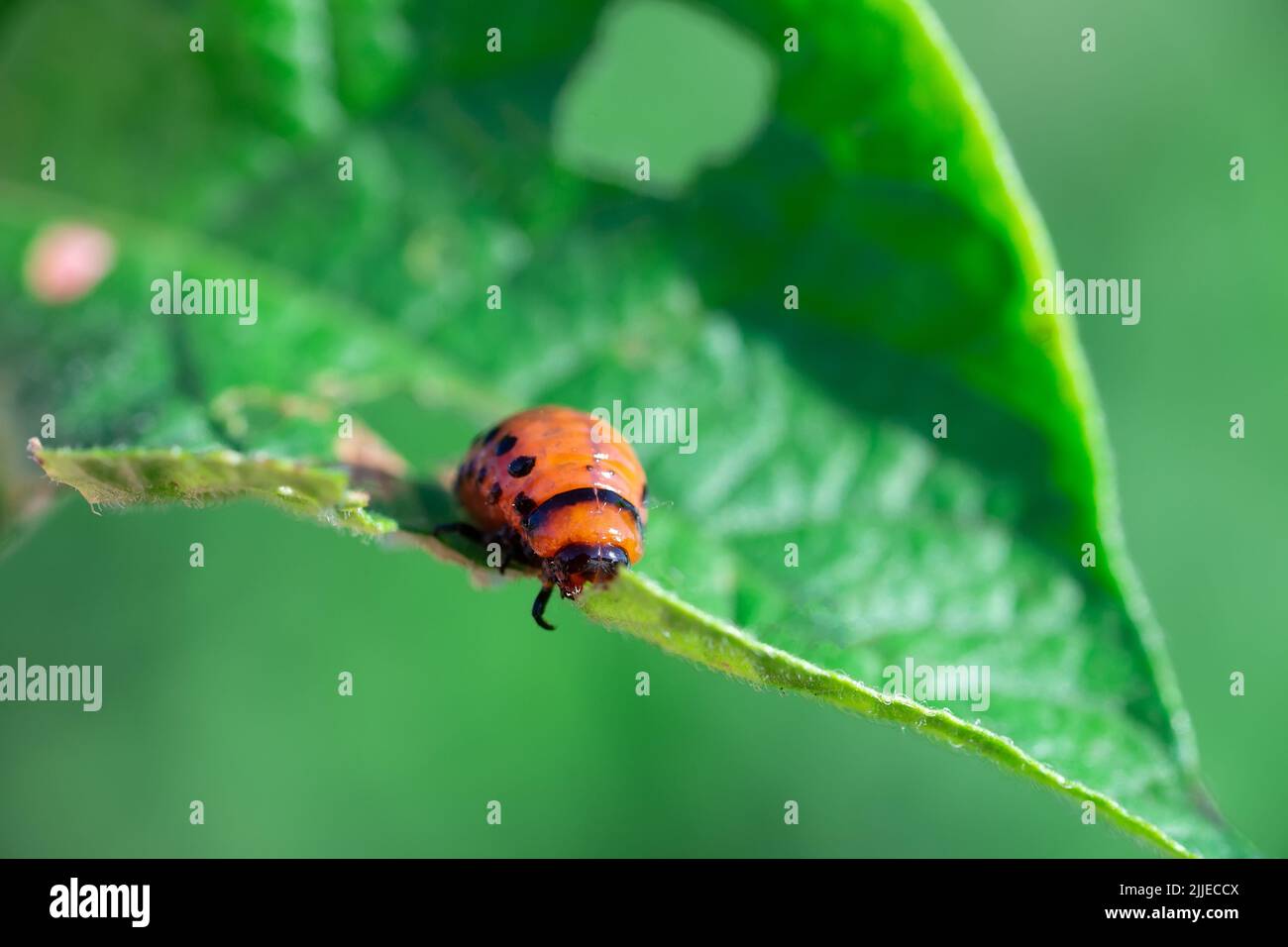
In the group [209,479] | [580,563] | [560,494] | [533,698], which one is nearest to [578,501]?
[560,494]

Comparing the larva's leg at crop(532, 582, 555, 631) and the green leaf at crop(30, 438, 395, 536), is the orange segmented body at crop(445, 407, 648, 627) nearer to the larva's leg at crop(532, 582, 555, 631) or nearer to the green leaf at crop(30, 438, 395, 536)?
the larva's leg at crop(532, 582, 555, 631)

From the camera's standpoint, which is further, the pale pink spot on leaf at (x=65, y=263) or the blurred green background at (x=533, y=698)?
the blurred green background at (x=533, y=698)

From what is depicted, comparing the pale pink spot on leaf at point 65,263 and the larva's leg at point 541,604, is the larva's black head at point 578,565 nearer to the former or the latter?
the larva's leg at point 541,604

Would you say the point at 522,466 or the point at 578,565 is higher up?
the point at 522,466

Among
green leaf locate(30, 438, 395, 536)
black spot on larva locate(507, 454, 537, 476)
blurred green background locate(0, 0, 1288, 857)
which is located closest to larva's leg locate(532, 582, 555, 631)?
black spot on larva locate(507, 454, 537, 476)

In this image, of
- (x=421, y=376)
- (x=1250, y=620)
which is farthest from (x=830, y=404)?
(x=1250, y=620)

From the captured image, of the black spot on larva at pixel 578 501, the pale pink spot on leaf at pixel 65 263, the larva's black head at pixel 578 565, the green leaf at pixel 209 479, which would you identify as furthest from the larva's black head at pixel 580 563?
the pale pink spot on leaf at pixel 65 263

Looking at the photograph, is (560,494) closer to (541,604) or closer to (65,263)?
(541,604)
